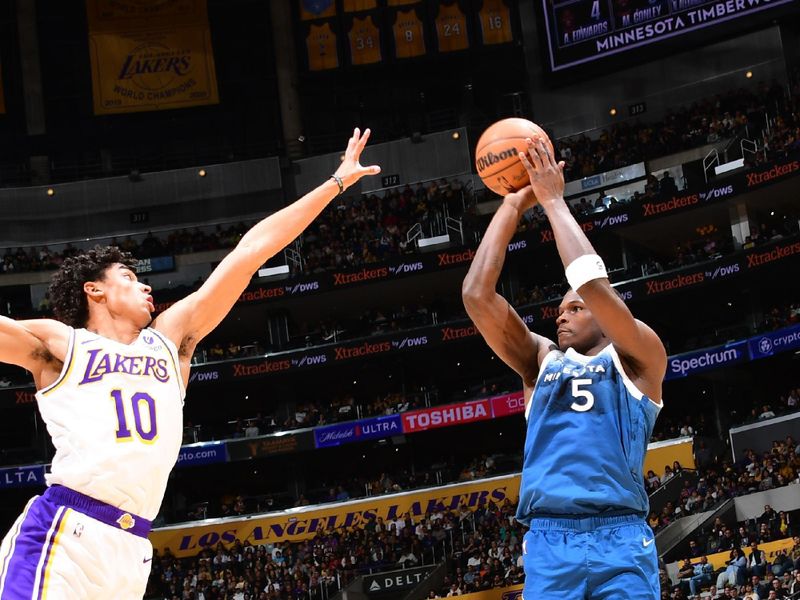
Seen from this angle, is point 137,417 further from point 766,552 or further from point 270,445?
point 270,445

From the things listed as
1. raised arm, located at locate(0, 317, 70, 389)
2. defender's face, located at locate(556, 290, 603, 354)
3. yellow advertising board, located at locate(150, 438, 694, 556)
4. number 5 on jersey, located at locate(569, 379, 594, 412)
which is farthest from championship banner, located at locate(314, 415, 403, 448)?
raised arm, located at locate(0, 317, 70, 389)

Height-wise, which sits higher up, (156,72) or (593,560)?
(156,72)

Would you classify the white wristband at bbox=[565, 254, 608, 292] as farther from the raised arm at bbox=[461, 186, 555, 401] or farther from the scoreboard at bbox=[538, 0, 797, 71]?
the scoreboard at bbox=[538, 0, 797, 71]

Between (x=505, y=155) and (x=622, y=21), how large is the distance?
1169 inches

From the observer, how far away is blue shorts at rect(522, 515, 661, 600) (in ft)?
14.5

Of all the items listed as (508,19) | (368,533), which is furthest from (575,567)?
(508,19)

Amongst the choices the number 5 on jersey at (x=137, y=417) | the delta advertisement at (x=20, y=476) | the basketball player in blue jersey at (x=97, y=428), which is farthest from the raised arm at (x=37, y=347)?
the delta advertisement at (x=20, y=476)

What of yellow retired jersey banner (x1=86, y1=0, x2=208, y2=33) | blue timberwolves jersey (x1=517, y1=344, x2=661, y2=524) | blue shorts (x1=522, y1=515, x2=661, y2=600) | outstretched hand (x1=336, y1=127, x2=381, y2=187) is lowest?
blue shorts (x1=522, y1=515, x2=661, y2=600)

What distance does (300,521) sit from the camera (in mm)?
31781

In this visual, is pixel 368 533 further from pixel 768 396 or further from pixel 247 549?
pixel 768 396

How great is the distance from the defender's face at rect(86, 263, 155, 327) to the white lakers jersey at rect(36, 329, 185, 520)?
0.57 feet

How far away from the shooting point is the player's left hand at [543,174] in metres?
4.95

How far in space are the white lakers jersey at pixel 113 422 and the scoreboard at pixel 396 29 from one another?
3344 cm

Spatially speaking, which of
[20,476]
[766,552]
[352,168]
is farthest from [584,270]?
[20,476]
